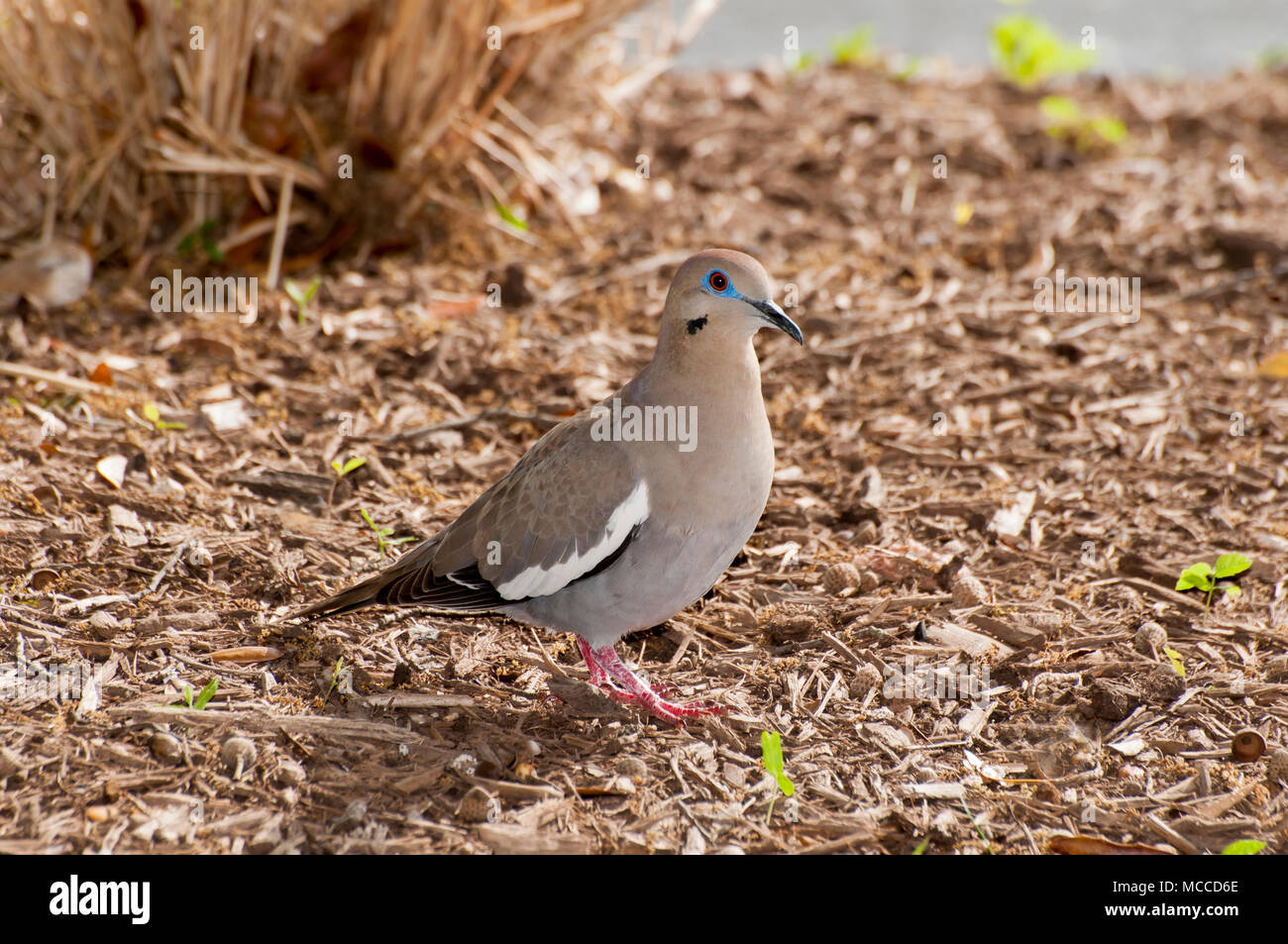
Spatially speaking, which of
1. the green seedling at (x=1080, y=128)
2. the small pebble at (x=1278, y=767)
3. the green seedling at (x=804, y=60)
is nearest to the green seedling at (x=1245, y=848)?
the small pebble at (x=1278, y=767)

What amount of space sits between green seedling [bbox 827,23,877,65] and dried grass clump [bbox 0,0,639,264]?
3669mm

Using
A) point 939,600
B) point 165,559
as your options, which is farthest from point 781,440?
point 165,559

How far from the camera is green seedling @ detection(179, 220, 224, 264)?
6039 millimetres

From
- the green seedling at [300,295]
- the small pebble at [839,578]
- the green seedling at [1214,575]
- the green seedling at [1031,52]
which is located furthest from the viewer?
the green seedling at [1031,52]

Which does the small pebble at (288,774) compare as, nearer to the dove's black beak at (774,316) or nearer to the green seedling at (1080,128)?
the dove's black beak at (774,316)

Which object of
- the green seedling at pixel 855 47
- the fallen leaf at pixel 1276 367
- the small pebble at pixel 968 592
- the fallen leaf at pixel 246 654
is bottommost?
the fallen leaf at pixel 246 654

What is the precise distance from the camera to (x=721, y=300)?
131 inches

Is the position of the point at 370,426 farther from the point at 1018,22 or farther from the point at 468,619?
the point at 1018,22

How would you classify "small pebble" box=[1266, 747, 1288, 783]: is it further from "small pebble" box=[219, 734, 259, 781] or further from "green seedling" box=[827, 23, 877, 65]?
"green seedling" box=[827, 23, 877, 65]

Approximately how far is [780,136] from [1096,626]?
4.88 metres

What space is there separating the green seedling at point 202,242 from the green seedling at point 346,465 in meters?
1.95

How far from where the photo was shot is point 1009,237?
21.8 feet

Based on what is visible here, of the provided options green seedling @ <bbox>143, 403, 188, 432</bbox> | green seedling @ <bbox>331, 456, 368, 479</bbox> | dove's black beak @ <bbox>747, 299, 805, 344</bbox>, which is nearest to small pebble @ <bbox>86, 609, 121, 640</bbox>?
green seedling @ <bbox>331, 456, 368, 479</bbox>

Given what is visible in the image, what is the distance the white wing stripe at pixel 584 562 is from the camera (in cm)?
334
